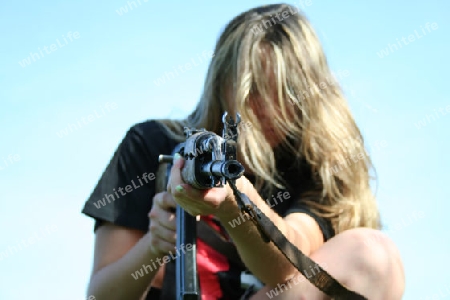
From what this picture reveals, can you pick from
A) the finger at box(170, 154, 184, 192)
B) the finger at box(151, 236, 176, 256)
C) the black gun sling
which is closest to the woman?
the finger at box(151, 236, 176, 256)

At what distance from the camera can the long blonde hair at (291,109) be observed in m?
2.32

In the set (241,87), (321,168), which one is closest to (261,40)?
(241,87)

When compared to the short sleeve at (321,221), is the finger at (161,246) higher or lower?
higher

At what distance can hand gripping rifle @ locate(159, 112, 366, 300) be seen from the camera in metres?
1.40

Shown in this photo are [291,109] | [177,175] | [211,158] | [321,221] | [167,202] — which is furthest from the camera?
[291,109]

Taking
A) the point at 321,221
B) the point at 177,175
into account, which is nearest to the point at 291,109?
the point at 321,221

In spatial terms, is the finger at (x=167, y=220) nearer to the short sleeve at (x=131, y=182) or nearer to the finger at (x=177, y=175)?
the short sleeve at (x=131, y=182)

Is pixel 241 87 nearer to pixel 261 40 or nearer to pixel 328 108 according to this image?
pixel 261 40

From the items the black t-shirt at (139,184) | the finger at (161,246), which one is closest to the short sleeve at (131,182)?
the black t-shirt at (139,184)

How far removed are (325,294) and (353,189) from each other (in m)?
0.65

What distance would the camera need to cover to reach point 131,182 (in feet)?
7.73

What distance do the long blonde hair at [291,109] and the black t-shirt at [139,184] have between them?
51 mm

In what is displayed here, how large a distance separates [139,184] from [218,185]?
0.95 metres

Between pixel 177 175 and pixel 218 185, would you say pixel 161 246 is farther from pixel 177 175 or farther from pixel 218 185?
pixel 218 185
